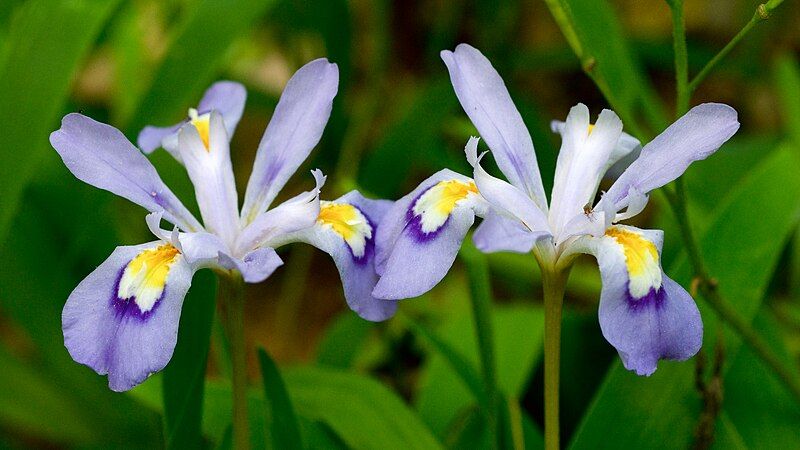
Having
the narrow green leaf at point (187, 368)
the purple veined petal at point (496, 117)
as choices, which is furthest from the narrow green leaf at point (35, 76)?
the purple veined petal at point (496, 117)

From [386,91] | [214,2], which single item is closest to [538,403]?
[214,2]

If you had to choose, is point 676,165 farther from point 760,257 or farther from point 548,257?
point 760,257

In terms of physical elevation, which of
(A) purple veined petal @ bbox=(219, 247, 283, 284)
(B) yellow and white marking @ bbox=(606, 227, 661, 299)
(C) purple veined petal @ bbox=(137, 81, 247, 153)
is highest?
(C) purple veined petal @ bbox=(137, 81, 247, 153)

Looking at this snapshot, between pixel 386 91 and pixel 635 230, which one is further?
pixel 386 91

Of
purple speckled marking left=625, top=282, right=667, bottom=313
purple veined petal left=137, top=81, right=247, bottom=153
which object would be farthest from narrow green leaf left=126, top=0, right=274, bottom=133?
purple speckled marking left=625, top=282, right=667, bottom=313

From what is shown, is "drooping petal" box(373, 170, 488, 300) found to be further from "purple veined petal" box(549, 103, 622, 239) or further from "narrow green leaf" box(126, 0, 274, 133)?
"narrow green leaf" box(126, 0, 274, 133)

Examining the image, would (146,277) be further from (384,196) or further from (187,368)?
(384,196)
